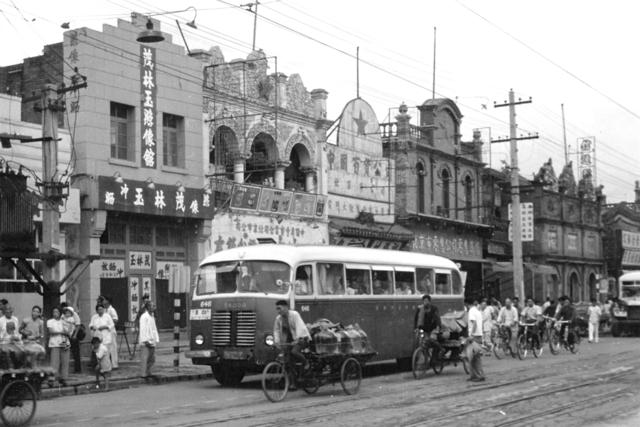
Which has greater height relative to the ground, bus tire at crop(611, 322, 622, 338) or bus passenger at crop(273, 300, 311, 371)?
bus passenger at crop(273, 300, 311, 371)

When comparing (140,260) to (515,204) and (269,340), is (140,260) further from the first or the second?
(515,204)

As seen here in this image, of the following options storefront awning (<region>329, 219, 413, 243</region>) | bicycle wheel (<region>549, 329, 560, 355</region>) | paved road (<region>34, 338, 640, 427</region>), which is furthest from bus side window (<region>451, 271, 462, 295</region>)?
storefront awning (<region>329, 219, 413, 243</region>)

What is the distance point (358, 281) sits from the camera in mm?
21500

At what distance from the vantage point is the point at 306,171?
1436 inches

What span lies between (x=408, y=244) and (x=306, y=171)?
867 centimetres

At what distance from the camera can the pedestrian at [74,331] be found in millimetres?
20578

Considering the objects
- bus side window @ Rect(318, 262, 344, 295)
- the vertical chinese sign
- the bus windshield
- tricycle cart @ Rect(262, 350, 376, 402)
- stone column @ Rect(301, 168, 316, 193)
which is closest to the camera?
tricycle cart @ Rect(262, 350, 376, 402)

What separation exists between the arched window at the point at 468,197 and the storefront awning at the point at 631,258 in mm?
23922

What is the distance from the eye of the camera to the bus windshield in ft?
Answer: 63.0

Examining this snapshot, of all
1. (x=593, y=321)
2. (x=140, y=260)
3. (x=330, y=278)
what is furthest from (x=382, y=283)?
(x=593, y=321)

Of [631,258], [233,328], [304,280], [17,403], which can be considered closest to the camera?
[17,403]

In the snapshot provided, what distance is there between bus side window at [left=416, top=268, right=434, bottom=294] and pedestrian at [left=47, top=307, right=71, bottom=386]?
895cm

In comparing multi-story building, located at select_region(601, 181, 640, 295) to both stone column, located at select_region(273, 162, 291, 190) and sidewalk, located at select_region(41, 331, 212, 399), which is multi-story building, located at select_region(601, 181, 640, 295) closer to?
stone column, located at select_region(273, 162, 291, 190)

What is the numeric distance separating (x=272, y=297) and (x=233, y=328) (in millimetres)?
994
